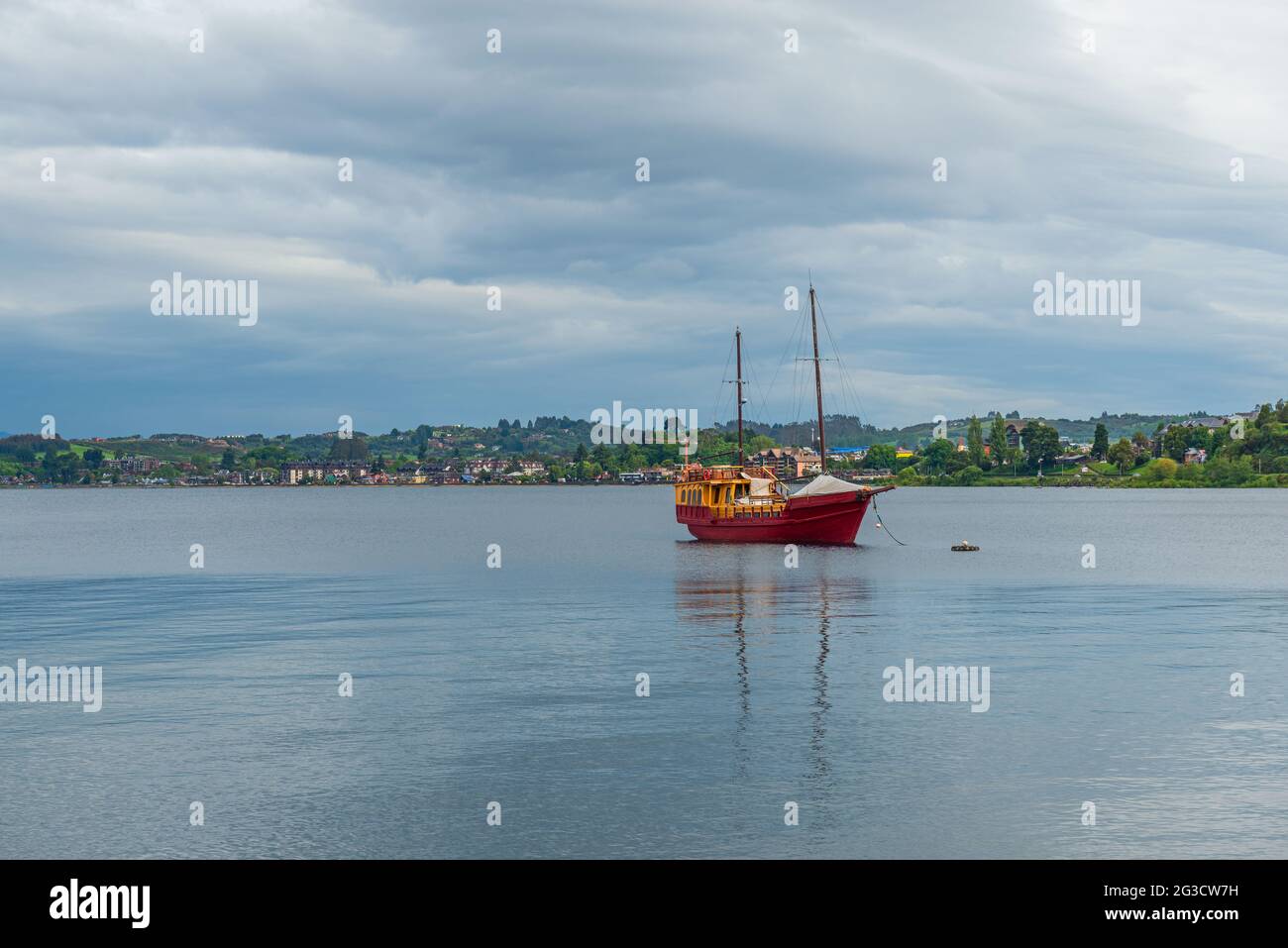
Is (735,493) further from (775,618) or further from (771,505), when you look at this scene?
(775,618)

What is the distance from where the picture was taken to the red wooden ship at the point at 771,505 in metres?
124

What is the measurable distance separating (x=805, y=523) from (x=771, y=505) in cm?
472

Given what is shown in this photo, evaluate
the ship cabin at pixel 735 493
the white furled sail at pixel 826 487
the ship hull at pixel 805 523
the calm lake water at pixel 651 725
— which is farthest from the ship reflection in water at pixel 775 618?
the ship cabin at pixel 735 493

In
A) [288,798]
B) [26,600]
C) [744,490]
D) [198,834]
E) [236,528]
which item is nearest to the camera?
[198,834]

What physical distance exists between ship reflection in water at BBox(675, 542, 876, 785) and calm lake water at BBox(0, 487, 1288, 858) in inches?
9.9

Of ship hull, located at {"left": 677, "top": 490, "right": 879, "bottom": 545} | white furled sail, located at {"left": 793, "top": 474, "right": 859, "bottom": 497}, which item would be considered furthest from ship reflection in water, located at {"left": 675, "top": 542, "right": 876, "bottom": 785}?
white furled sail, located at {"left": 793, "top": 474, "right": 859, "bottom": 497}

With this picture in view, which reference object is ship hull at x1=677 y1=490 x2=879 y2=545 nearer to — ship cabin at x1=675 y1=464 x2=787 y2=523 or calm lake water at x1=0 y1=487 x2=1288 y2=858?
ship cabin at x1=675 y1=464 x2=787 y2=523

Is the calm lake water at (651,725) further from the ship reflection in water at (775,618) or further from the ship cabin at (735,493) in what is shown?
the ship cabin at (735,493)

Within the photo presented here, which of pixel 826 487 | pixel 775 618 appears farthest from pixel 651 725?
pixel 826 487

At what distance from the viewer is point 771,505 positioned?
129125 mm
